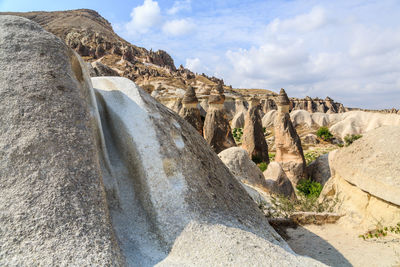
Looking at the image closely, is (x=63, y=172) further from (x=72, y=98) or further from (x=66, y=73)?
(x=66, y=73)

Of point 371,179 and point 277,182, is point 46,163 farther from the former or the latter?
point 277,182

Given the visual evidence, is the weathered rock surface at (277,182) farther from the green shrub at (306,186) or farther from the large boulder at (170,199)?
the large boulder at (170,199)

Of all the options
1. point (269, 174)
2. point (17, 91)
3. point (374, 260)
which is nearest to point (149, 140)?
point (17, 91)

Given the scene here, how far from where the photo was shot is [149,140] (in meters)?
2.32

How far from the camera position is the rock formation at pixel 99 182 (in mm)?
1483

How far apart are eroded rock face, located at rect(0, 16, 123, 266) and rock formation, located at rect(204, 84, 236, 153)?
919 cm

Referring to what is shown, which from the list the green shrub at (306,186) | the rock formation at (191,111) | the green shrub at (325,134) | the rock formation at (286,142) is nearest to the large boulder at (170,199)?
the green shrub at (306,186)

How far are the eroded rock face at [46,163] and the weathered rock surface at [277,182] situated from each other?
7010 mm

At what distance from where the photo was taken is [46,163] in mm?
1645

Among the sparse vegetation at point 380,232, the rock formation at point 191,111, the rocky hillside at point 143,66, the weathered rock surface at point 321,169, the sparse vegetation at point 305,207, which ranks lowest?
the weathered rock surface at point 321,169

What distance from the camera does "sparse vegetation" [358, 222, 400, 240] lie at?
331 cm

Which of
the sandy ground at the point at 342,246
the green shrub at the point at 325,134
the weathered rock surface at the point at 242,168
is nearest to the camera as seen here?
the sandy ground at the point at 342,246

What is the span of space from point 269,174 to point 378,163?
212 inches

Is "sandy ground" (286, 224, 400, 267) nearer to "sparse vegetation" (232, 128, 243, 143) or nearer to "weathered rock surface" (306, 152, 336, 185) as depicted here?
"weathered rock surface" (306, 152, 336, 185)
